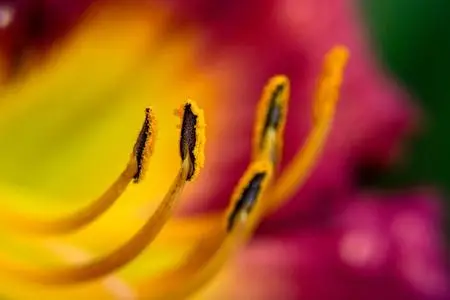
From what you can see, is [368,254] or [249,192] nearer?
[249,192]

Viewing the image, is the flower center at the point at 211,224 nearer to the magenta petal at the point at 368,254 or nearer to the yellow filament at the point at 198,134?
the yellow filament at the point at 198,134

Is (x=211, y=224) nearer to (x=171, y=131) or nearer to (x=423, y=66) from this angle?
(x=171, y=131)

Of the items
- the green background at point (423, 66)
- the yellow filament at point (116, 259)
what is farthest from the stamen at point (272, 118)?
the green background at point (423, 66)

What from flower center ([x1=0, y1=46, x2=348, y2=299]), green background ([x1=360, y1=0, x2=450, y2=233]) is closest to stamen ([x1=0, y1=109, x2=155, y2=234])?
flower center ([x1=0, y1=46, x2=348, y2=299])

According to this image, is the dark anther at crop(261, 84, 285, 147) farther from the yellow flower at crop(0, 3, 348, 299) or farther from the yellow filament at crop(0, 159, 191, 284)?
the yellow filament at crop(0, 159, 191, 284)

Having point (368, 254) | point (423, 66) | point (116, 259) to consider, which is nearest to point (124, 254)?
point (116, 259)

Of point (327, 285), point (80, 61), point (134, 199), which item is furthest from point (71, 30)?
point (327, 285)
